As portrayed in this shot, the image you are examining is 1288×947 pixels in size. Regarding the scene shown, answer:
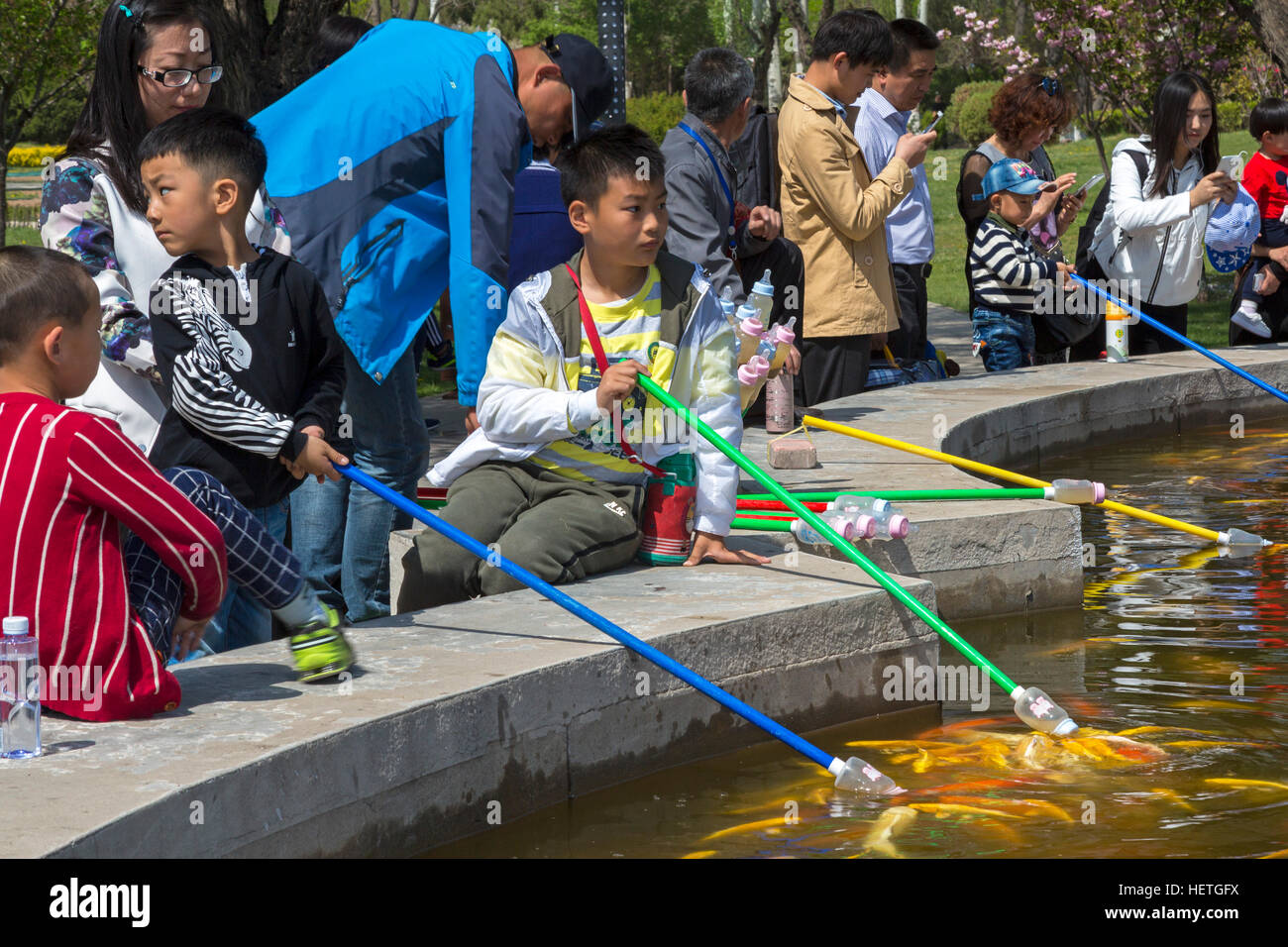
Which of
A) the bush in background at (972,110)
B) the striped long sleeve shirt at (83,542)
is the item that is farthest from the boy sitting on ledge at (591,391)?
the bush in background at (972,110)

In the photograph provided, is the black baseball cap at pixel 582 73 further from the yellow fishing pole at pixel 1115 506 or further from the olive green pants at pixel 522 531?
the yellow fishing pole at pixel 1115 506

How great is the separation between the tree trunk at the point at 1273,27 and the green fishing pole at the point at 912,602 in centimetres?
843

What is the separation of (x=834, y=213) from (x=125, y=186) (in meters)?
3.77

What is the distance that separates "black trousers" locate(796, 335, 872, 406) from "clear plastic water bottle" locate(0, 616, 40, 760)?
487 centimetres

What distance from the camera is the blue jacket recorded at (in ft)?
15.3

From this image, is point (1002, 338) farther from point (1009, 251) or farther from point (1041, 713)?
point (1041, 713)

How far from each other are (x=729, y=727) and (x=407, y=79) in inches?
81.7

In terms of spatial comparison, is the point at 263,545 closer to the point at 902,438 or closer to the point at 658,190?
the point at 658,190

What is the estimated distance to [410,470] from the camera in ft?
16.5

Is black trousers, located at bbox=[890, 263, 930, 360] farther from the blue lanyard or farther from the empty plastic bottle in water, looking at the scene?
the empty plastic bottle in water

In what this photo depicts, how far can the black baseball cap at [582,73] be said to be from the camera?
209 inches

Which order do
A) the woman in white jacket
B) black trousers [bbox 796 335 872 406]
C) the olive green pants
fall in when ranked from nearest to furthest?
the olive green pants, black trousers [bbox 796 335 872 406], the woman in white jacket

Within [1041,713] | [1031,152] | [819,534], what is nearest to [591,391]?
[819,534]

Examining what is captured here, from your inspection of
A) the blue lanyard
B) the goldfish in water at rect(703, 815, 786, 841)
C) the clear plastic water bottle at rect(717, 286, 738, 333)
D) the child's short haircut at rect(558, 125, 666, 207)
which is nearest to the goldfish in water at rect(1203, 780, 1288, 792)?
the goldfish in water at rect(703, 815, 786, 841)
